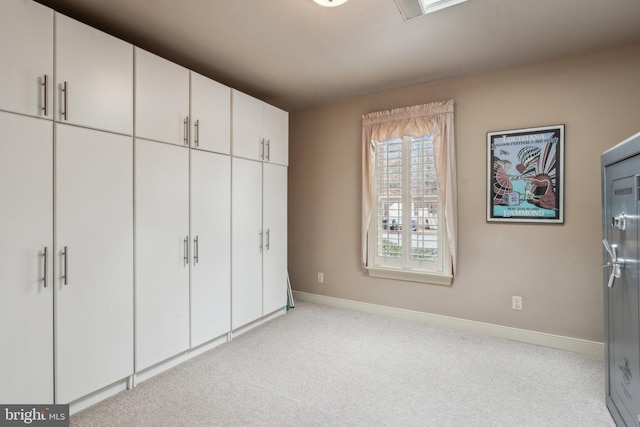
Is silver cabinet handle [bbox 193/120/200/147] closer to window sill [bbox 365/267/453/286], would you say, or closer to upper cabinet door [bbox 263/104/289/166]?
upper cabinet door [bbox 263/104/289/166]

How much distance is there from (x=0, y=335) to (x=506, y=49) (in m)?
3.81

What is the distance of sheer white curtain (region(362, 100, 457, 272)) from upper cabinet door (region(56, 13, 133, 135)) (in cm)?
237

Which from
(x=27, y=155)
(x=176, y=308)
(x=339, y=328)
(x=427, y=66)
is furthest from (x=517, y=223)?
(x=27, y=155)

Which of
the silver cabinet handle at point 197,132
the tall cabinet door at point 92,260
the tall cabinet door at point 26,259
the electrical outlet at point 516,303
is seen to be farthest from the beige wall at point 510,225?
the tall cabinet door at point 26,259

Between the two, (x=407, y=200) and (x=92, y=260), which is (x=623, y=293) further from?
(x=92, y=260)

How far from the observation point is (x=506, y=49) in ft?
8.87

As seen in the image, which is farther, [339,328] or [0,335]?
[339,328]

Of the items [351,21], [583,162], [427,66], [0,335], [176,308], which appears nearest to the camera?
[0,335]

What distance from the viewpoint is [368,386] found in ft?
7.47

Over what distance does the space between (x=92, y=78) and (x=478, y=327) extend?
12.1 feet

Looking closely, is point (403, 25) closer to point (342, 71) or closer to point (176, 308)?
point (342, 71)

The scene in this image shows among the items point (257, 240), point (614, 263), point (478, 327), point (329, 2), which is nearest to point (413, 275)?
point (478, 327)

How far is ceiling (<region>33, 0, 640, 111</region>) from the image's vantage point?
2148mm

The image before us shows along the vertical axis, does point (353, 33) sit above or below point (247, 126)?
above
